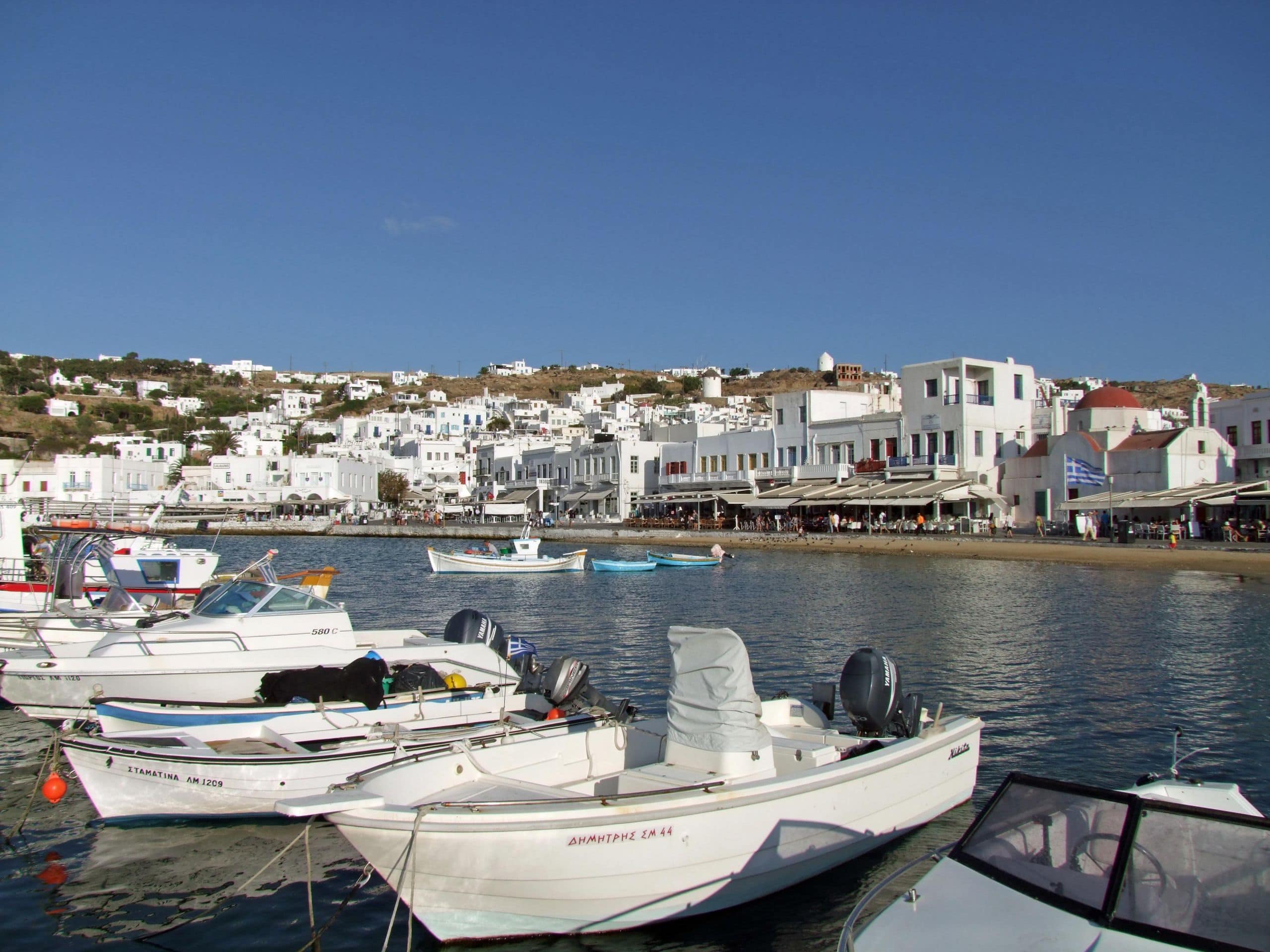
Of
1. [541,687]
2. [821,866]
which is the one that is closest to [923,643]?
[541,687]

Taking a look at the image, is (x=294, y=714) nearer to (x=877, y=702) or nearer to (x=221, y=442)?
(x=877, y=702)

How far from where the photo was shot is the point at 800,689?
738 inches

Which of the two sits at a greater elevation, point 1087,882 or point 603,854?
point 1087,882

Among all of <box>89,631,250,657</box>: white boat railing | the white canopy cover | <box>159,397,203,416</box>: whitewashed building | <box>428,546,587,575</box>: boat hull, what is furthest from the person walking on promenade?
<box>159,397,203,416</box>: whitewashed building

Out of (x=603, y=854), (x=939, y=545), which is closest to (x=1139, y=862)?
(x=603, y=854)

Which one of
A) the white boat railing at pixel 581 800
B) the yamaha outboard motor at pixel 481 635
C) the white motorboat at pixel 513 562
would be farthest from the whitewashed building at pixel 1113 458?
the white boat railing at pixel 581 800

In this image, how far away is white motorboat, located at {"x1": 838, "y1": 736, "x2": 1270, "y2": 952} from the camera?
5191 millimetres

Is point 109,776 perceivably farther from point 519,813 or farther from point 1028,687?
point 1028,687

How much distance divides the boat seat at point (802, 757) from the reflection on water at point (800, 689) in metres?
1.10

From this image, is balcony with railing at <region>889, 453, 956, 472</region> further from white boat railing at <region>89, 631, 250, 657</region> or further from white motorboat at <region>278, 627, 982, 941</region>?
white boat railing at <region>89, 631, 250, 657</region>

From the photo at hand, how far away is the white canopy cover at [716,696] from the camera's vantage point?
9.00m

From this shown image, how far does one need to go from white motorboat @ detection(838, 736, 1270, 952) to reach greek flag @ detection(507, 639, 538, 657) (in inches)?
416

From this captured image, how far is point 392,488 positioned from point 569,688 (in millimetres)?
102033

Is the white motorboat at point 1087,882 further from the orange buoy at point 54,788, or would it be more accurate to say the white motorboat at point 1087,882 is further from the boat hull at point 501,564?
the boat hull at point 501,564
